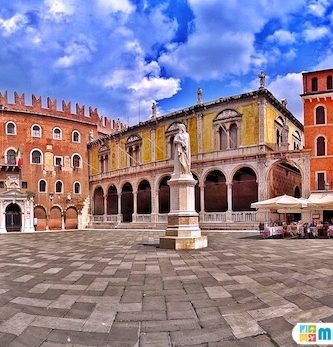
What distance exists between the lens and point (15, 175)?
34.4 m

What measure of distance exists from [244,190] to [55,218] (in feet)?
62.3

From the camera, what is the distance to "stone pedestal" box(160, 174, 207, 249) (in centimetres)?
1182

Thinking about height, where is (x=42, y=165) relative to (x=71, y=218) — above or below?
above

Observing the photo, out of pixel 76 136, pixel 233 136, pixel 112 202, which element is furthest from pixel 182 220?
pixel 76 136

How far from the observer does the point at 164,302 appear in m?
5.33

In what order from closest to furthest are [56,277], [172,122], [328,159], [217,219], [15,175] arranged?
[56,277] < [328,159] < [217,219] < [172,122] < [15,175]

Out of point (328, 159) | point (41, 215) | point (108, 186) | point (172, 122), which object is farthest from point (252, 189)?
point (41, 215)

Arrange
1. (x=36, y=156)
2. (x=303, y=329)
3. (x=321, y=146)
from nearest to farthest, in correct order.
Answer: (x=303, y=329), (x=321, y=146), (x=36, y=156)

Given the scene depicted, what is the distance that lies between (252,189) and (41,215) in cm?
2035

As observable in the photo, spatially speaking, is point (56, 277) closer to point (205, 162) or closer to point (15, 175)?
point (205, 162)

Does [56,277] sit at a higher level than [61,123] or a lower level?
lower

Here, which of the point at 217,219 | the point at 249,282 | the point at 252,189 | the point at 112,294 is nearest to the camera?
the point at 112,294

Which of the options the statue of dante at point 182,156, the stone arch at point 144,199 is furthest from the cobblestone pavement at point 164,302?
the stone arch at point 144,199

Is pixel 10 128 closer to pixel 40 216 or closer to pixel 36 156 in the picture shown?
pixel 36 156
